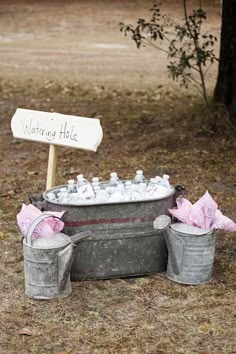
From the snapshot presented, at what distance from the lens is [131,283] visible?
382cm

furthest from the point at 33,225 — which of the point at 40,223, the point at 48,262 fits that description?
the point at 48,262

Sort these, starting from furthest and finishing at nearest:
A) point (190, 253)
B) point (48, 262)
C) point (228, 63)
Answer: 1. point (228, 63)
2. point (190, 253)
3. point (48, 262)

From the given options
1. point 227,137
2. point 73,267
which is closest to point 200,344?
point 73,267

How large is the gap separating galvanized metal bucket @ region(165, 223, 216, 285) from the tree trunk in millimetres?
3517

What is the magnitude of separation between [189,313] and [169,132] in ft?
13.2

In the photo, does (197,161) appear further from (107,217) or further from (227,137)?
(107,217)

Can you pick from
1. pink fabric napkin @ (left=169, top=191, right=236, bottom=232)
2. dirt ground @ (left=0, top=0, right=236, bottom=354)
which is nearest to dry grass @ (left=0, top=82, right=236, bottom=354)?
dirt ground @ (left=0, top=0, right=236, bottom=354)

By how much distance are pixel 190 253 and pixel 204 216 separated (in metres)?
0.22

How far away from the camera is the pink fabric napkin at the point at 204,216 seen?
3.74m

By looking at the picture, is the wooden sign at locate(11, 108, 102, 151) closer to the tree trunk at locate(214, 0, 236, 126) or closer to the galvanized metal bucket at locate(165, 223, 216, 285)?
the galvanized metal bucket at locate(165, 223, 216, 285)

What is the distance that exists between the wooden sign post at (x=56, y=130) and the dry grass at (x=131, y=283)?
734 mm

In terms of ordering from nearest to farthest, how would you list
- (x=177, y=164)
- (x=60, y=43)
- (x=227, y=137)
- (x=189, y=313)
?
1. (x=189, y=313)
2. (x=177, y=164)
3. (x=227, y=137)
4. (x=60, y=43)

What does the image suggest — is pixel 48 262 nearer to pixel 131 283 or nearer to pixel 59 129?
pixel 131 283

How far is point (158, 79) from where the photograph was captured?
35.4 ft
